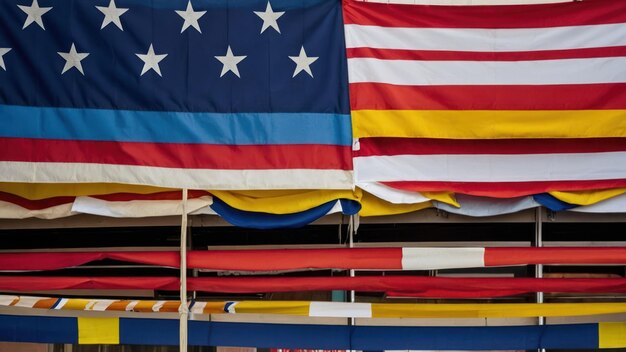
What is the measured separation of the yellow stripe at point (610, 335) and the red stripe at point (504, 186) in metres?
1.40

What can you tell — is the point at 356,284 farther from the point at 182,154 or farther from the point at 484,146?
the point at 182,154

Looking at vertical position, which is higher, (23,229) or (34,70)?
(34,70)

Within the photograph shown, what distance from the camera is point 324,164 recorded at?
26.0 feet

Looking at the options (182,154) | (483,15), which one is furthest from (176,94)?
(483,15)

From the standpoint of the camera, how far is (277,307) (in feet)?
26.1

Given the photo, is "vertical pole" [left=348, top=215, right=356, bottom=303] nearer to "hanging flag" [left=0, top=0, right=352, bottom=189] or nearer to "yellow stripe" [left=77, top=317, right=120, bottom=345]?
"hanging flag" [left=0, top=0, right=352, bottom=189]

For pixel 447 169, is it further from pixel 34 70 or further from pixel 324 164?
pixel 34 70

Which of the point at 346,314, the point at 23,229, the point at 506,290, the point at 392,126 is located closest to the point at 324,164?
the point at 392,126

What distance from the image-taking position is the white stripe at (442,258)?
7.85m

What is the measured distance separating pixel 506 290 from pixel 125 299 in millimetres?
3976

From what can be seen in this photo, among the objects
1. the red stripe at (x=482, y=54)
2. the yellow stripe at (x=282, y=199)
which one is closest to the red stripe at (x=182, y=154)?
the yellow stripe at (x=282, y=199)

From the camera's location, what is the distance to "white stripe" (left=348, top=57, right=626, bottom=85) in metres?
7.93

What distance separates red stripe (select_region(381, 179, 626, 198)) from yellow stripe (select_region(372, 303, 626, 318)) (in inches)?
43.4

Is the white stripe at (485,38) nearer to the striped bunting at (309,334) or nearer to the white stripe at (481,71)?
the white stripe at (481,71)
